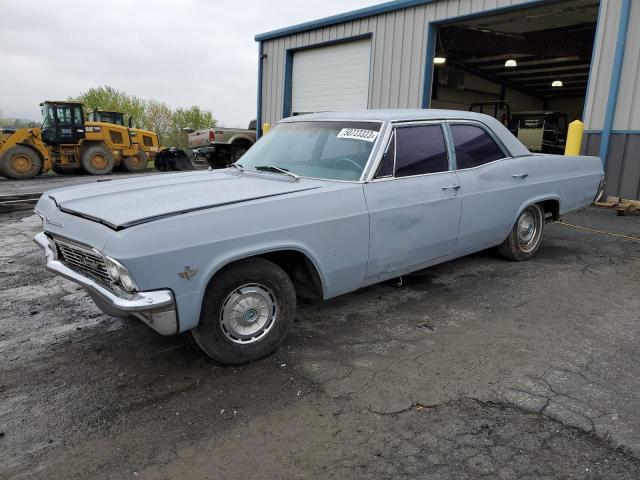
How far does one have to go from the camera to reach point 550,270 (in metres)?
5.00

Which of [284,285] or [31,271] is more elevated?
[284,285]

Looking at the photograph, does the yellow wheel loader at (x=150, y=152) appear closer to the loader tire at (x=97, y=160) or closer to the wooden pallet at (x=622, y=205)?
the loader tire at (x=97, y=160)

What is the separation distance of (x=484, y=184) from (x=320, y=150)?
1606mm

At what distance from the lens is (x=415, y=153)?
3.91m

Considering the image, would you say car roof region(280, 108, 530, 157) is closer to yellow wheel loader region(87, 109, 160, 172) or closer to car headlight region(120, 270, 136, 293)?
→ car headlight region(120, 270, 136, 293)

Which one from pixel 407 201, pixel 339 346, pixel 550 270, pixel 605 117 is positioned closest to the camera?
pixel 339 346

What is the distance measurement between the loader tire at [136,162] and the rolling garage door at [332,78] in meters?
7.19

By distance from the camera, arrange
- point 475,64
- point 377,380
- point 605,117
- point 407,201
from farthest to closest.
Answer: point 475,64 → point 605,117 → point 407,201 → point 377,380

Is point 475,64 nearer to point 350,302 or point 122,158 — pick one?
point 122,158

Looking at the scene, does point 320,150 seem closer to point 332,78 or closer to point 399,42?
point 399,42

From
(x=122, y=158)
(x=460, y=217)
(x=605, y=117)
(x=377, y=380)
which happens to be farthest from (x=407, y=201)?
(x=122, y=158)

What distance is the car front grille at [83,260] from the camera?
2.71 m

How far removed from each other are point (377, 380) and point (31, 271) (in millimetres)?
4094

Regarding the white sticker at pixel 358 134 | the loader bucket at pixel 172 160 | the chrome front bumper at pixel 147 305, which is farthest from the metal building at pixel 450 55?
the chrome front bumper at pixel 147 305
